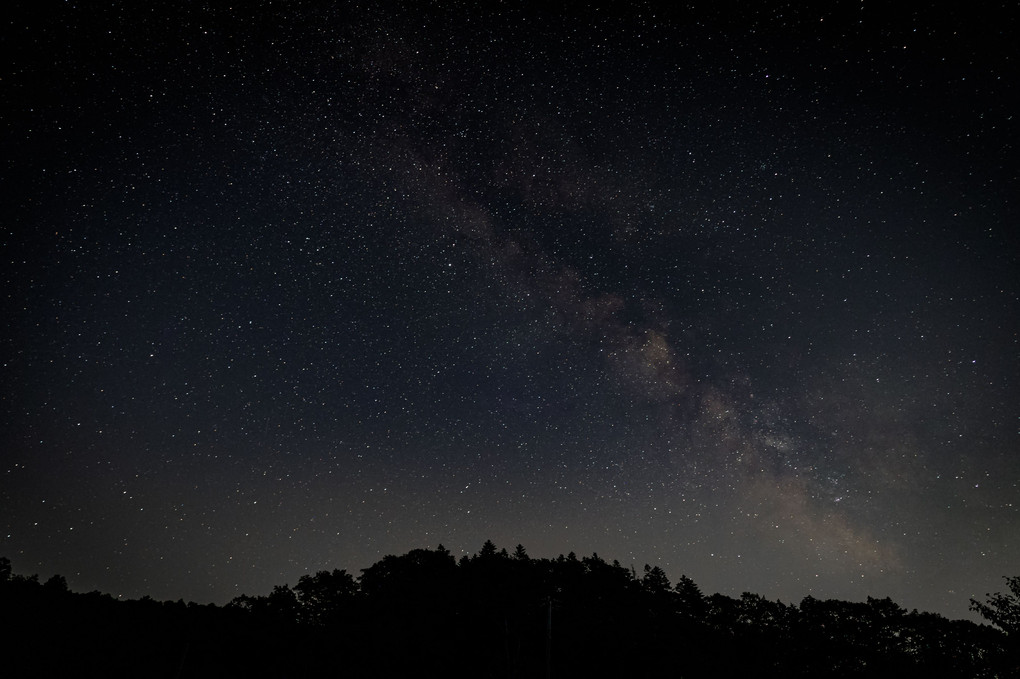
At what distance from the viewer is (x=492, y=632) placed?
110 ft

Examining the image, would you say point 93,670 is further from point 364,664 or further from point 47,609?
point 364,664

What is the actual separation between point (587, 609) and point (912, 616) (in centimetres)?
2539

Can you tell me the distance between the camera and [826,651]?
33.1 meters

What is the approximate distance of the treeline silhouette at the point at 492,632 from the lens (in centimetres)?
3027

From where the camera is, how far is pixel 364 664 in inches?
1207

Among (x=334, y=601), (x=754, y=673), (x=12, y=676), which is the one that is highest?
(x=334, y=601)

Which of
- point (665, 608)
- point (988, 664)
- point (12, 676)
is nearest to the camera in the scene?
point (12, 676)

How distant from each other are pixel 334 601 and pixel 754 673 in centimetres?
3131

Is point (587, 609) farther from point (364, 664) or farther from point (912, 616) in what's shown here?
point (912, 616)

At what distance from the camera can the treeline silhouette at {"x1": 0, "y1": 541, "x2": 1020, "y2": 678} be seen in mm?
30266

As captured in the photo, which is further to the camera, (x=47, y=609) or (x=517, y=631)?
(x=47, y=609)

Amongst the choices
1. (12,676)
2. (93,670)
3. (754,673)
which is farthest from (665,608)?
(12,676)

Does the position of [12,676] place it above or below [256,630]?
below

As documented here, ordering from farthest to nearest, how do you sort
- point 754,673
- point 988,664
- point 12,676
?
point 754,673, point 988,664, point 12,676
